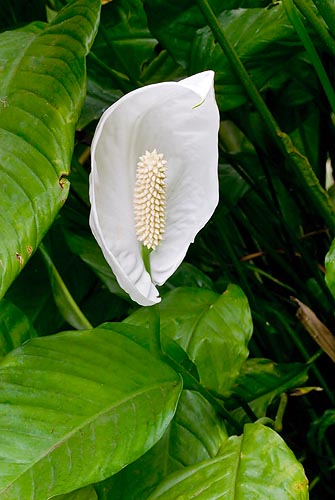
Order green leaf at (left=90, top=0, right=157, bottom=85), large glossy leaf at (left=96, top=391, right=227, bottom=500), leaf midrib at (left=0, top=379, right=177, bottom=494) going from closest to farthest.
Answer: leaf midrib at (left=0, top=379, right=177, bottom=494), large glossy leaf at (left=96, top=391, right=227, bottom=500), green leaf at (left=90, top=0, right=157, bottom=85)

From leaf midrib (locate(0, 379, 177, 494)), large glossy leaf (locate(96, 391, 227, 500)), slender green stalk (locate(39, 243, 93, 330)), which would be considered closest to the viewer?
leaf midrib (locate(0, 379, 177, 494))

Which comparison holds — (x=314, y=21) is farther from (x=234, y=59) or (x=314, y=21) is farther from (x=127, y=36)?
(x=127, y=36)

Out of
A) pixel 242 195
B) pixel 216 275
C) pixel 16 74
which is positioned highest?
pixel 16 74

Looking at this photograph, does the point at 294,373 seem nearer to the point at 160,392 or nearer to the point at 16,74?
the point at 160,392

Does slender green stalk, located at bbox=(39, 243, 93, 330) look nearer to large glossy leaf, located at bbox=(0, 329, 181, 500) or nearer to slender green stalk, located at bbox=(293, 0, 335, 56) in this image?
large glossy leaf, located at bbox=(0, 329, 181, 500)

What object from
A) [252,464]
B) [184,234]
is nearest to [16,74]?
[184,234]

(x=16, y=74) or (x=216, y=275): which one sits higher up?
(x=16, y=74)

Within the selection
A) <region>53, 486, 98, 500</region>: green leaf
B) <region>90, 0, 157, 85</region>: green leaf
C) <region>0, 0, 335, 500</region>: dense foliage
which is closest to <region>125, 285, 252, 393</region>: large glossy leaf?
<region>0, 0, 335, 500</region>: dense foliage
